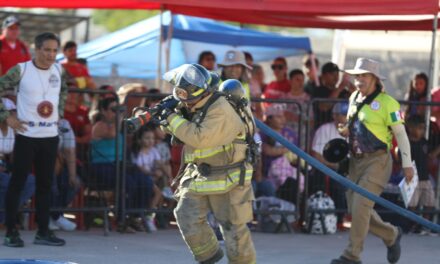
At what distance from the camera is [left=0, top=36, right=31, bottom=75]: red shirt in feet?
39.0

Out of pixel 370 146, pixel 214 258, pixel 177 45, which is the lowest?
pixel 214 258

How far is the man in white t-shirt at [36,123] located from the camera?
8.95m

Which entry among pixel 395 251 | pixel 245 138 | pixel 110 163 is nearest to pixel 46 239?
pixel 110 163

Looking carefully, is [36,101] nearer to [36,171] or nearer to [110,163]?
[36,171]

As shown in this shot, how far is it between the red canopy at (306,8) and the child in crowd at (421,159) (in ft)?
4.16

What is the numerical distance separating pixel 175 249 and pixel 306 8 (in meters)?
3.00

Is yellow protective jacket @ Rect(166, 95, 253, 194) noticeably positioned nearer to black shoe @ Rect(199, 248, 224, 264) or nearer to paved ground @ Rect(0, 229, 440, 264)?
black shoe @ Rect(199, 248, 224, 264)

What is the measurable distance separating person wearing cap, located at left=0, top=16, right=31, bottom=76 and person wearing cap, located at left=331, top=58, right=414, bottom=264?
4.87m

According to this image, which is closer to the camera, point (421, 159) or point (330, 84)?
point (421, 159)

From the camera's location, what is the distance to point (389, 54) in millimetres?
19641

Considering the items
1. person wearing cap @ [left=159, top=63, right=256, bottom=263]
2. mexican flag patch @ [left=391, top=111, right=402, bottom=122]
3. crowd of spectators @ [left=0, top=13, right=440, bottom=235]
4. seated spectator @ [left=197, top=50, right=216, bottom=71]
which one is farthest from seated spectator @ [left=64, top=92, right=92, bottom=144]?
mexican flag patch @ [left=391, top=111, right=402, bottom=122]

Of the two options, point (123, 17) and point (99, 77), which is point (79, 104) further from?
point (123, 17)

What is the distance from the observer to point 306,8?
10484mm

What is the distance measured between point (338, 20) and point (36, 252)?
532 cm
